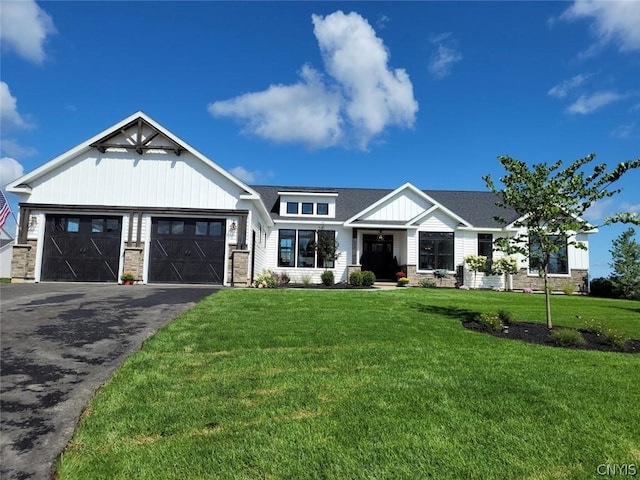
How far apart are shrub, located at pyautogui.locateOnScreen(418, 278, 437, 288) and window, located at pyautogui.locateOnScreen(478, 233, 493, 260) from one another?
3.61 m

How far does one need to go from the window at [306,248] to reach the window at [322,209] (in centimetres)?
136

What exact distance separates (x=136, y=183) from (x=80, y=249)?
353 cm

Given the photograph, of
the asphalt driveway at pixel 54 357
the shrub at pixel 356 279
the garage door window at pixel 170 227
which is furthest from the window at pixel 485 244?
the asphalt driveway at pixel 54 357

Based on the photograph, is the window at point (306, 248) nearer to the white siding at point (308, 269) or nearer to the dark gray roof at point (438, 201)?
the white siding at point (308, 269)

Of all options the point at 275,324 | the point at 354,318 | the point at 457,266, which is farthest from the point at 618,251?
the point at 275,324

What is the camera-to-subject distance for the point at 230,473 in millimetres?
2844

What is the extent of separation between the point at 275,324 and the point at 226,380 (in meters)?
3.13

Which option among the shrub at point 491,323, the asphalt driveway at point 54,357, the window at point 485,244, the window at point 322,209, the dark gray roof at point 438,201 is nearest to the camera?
the asphalt driveway at point 54,357

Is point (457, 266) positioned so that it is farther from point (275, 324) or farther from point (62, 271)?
point (62, 271)

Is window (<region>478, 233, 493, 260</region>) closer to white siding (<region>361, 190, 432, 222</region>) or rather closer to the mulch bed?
white siding (<region>361, 190, 432, 222</region>)

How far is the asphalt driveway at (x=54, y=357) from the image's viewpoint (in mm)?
3328

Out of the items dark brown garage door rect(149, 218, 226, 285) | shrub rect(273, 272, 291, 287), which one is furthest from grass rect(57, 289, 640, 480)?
shrub rect(273, 272, 291, 287)

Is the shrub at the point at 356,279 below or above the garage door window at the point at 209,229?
below

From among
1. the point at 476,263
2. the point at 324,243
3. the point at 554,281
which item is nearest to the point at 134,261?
the point at 324,243
